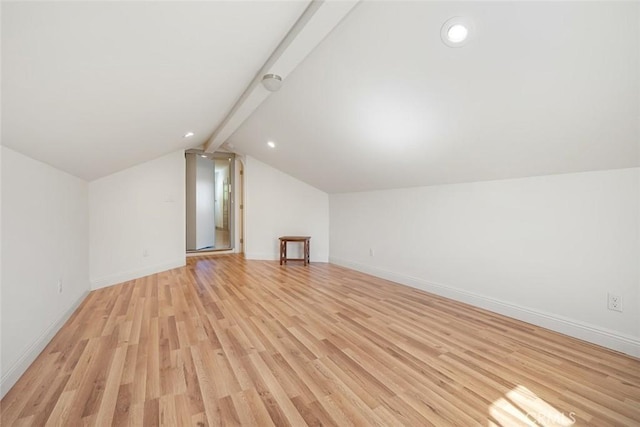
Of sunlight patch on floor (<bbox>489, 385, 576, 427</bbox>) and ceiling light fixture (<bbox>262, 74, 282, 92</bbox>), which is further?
ceiling light fixture (<bbox>262, 74, 282, 92</bbox>)

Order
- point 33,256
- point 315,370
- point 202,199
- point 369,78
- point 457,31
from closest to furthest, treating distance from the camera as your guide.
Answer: point 457,31 → point 315,370 → point 33,256 → point 369,78 → point 202,199

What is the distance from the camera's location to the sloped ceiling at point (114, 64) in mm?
1028

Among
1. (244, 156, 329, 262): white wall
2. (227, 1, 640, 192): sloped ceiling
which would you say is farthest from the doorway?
(227, 1, 640, 192): sloped ceiling

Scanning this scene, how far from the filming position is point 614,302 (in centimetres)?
204

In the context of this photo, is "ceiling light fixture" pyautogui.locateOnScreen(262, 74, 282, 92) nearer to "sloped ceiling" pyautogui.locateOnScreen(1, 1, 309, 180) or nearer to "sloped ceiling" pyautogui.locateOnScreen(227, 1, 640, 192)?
"sloped ceiling" pyautogui.locateOnScreen(1, 1, 309, 180)

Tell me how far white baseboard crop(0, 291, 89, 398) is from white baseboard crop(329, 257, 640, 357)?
3665 mm

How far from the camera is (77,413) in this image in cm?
139

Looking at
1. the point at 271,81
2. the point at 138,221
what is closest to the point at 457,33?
the point at 271,81

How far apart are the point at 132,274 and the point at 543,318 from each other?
4.94 m

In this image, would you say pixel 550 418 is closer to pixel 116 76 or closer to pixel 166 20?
pixel 166 20

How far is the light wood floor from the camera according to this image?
140 centimetres

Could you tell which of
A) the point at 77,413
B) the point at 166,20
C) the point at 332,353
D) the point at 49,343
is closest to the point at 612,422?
the point at 332,353

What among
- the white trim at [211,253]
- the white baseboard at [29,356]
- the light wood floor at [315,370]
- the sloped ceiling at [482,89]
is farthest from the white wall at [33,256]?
the white trim at [211,253]

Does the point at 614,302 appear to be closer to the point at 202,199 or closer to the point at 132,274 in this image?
the point at 132,274
